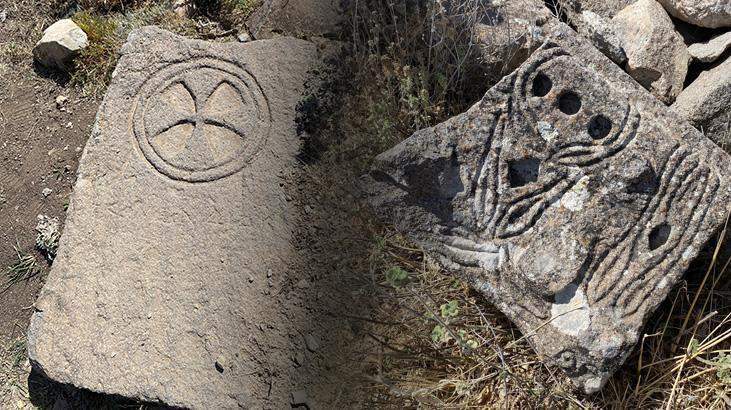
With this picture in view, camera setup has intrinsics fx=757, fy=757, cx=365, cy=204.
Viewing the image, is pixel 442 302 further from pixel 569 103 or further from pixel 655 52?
pixel 655 52

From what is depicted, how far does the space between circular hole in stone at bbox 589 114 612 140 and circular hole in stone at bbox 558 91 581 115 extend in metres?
0.08

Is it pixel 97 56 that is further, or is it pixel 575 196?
pixel 97 56

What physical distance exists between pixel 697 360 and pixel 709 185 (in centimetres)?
73

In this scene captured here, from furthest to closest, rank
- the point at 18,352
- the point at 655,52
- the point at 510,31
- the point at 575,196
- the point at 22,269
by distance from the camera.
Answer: the point at 22,269 → the point at 18,352 → the point at 510,31 → the point at 655,52 → the point at 575,196

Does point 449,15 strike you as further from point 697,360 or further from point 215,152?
point 697,360

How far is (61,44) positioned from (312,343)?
229cm

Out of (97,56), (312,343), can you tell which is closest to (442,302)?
(312,343)

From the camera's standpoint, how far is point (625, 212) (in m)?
2.84

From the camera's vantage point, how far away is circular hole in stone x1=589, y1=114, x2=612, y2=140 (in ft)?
9.41

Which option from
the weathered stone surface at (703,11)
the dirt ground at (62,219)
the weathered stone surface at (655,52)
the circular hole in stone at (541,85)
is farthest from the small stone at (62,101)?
the weathered stone surface at (703,11)

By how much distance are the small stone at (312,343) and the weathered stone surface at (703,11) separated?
2.16m

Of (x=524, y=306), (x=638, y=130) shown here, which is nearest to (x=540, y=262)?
(x=524, y=306)

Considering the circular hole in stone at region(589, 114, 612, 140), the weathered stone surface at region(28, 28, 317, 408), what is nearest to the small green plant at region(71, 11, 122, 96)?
the weathered stone surface at region(28, 28, 317, 408)

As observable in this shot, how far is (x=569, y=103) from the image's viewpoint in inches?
115
